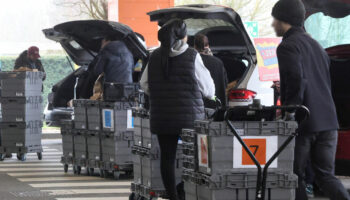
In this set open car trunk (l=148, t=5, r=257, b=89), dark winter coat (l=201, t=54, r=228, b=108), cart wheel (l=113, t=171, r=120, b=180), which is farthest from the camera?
cart wheel (l=113, t=171, r=120, b=180)

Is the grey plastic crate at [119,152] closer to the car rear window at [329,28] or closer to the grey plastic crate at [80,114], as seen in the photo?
the grey plastic crate at [80,114]

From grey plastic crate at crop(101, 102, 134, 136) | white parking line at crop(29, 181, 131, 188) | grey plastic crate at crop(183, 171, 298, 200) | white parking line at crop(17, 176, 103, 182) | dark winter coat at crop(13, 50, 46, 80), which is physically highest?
dark winter coat at crop(13, 50, 46, 80)

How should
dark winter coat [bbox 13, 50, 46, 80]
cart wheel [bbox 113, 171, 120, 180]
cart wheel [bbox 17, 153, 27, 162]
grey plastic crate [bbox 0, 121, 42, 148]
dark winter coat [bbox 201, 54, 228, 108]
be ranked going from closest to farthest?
dark winter coat [bbox 201, 54, 228, 108] → cart wheel [bbox 113, 171, 120, 180] → grey plastic crate [bbox 0, 121, 42, 148] → cart wheel [bbox 17, 153, 27, 162] → dark winter coat [bbox 13, 50, 46, 80]

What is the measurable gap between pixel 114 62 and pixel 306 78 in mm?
6073

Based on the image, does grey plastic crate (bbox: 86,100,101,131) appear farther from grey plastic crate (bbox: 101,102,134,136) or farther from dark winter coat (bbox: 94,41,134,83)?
dark winter coat (bbox: 94,41,134,83)

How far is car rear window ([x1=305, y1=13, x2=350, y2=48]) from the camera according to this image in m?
11.8

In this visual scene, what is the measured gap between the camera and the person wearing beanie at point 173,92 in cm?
935

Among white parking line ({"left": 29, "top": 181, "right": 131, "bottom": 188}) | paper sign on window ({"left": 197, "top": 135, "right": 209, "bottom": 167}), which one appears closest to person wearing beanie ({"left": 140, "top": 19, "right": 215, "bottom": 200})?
paper sign on window ({"left": 197, "top": 135, "right": 209, "bottom": 167})

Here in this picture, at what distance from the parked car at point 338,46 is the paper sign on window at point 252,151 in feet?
10.3

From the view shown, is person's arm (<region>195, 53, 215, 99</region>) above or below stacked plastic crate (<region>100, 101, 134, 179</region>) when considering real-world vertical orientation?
above

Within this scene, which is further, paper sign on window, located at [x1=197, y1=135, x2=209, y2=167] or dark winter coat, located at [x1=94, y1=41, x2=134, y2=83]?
dark winter coat, located at [x1=94, y1=41, x2=134, y2=83]

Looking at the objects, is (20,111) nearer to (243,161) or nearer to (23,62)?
(23,62)

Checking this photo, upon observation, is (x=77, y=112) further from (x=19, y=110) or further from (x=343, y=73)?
(x=343, y=73)

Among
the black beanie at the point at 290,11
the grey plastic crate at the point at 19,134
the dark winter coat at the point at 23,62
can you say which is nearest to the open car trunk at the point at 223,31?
the black beanie at the point at 290,11
